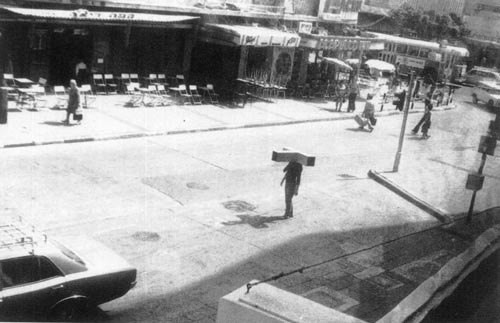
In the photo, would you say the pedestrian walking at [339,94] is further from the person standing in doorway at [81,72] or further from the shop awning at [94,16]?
the person standing in doorway at [81,72]

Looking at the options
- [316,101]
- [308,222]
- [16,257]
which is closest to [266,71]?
[316,101]

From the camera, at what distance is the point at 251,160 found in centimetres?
1959

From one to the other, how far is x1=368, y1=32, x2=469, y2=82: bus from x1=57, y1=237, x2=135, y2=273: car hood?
2390cm

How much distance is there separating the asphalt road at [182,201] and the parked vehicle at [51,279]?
63cm

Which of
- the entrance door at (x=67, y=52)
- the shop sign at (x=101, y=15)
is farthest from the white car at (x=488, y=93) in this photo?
the entrance door at (x=67, y=52)

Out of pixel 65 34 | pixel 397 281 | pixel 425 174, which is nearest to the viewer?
pixel 397 281

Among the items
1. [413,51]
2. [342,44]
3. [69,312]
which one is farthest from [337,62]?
[69,312]

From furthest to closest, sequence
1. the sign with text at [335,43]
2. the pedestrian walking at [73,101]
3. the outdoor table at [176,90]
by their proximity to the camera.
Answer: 1. the sign with text at [335,43]
2. the outdoor table at [176,90]
3. the pedestrian walking at [73,101]

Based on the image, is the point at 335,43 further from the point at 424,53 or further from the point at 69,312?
the point at 69,312

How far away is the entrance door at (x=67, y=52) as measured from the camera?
23531mm

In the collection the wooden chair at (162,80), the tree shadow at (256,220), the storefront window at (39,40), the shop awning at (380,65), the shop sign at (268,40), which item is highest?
the shop sign at (268,40)

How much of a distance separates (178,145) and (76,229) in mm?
7855

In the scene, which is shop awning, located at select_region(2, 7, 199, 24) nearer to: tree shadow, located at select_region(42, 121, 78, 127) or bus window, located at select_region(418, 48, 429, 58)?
tree shadow, located at select_region(42, 121, 78, 127)

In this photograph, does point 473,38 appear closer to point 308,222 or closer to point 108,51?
point 308,222
